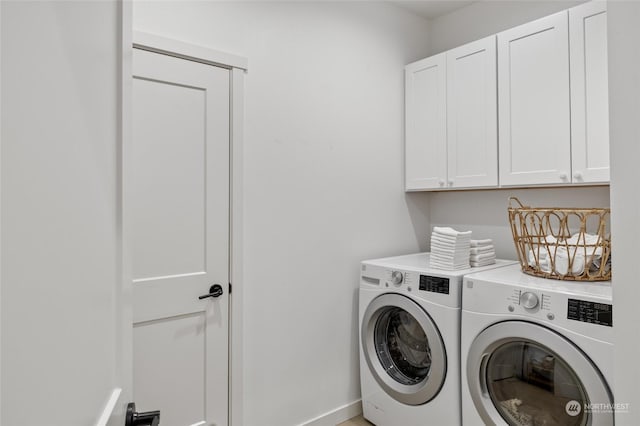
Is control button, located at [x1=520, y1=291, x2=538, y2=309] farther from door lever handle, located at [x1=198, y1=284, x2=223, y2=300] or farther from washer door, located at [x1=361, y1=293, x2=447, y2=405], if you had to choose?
door lever handle, located at [x1=198, y1=284, x2=223, y2=300]

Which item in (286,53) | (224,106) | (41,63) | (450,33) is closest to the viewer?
(41,63)

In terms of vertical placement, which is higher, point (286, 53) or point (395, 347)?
point (286, 53)

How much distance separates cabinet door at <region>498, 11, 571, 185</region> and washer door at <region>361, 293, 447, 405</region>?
973 mm

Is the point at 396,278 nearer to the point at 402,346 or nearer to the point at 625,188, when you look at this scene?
the point at 402,346

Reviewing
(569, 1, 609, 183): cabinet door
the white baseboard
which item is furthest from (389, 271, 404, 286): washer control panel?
(569, 1, 609, 183): cabinet door

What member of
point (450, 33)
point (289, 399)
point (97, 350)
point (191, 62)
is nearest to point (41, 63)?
point (97, 350)

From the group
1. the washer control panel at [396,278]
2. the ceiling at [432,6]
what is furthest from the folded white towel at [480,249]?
the ceiling at [432,6]

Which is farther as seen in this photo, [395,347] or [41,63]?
[395,347]

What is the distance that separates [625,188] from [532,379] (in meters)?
1.46

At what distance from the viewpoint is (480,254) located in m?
2.18

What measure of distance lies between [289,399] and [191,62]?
1878mm

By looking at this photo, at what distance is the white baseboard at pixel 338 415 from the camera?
2.28m

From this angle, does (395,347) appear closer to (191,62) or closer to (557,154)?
(557,154)

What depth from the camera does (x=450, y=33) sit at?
2842 millimetres
